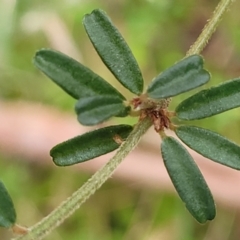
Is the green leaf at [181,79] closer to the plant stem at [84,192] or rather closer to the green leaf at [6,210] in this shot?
the plant stem at [84,192]

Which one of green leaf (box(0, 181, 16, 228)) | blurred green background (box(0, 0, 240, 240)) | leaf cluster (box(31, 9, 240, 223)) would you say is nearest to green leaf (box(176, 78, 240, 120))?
leaf cluster (box(31, 9, 240, 223))

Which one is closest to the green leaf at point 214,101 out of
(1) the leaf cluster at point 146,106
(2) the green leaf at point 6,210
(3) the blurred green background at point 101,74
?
(1) the leaf cluster at point 146,106

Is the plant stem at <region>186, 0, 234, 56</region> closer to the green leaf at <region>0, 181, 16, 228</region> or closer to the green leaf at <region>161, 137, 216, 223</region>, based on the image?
the green leaf at <region>161, 137, 216, 223</region>

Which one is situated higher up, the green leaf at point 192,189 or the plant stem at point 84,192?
the green leaf at point 192,189

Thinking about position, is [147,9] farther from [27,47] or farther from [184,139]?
[184,139]

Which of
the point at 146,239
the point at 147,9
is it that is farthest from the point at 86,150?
the point at 146,239

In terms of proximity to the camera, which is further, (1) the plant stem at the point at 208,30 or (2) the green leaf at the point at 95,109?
(1) the plant stem at the point at 208,30

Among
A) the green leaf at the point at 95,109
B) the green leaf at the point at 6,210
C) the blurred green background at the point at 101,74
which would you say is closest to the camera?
the green leaf at the point at 95,109
